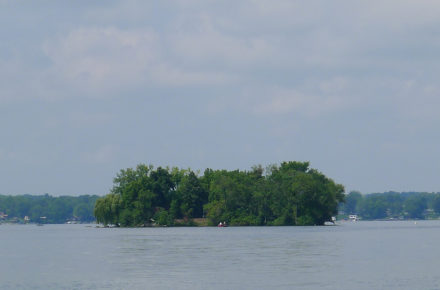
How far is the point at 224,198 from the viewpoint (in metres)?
172

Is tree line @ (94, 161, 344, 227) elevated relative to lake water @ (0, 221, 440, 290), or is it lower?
elevated

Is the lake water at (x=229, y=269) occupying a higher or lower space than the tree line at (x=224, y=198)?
lower

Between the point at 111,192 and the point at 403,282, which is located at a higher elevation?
the point at 111,192

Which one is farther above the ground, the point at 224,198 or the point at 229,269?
the point at 224,198

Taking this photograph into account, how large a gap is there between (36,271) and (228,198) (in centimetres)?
11693

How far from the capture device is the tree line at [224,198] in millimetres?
166000

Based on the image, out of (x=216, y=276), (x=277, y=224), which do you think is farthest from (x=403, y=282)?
(x=277, y=224)

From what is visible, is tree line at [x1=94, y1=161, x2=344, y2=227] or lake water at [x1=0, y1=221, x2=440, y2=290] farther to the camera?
tree line at [x1=94, y1=161, x2=344, y2=227]

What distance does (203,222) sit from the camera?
585 feet

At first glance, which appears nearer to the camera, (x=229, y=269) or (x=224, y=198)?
(x=229, y=269)

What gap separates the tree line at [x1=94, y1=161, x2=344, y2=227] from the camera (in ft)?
545

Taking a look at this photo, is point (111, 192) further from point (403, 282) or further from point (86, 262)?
point (403, 282)

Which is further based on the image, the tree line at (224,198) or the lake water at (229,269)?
the tree line at (224,198)

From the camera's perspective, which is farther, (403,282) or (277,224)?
(277,224)
